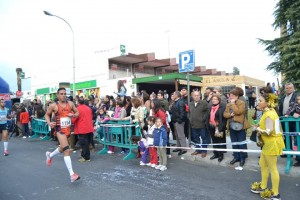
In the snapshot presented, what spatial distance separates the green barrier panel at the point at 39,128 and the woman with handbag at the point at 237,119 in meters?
10.1

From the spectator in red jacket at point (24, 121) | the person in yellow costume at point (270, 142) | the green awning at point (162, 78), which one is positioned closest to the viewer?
the person in yellow costume at point (270, 142)

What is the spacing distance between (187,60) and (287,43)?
5.64m

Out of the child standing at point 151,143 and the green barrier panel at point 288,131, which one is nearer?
the green barrier panel at point 288,131

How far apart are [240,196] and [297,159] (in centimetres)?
234

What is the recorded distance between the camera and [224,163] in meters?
6.86

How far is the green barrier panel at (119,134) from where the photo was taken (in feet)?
26.7

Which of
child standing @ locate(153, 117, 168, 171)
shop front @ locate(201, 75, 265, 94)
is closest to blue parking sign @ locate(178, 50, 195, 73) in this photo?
Answer: child standing @ locate(153, 117, 168, 171)

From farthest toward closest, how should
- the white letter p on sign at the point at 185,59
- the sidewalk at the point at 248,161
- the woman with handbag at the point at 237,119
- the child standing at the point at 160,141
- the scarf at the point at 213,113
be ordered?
1. the white letter p on sign at the point at 185,59
2. the scarf at the point at 213,113
3. the child standing at the point at 160,141
4. the woman with handbag at the point at 237,119
5. the sidewalk at the point at 248,161

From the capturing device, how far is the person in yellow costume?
444 centimetres

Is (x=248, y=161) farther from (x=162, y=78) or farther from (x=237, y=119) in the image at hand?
(x=162, y=78)

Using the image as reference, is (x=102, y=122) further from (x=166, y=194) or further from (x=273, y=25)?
(x=273, y=25)

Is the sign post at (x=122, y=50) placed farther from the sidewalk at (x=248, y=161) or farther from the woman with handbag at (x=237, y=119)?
the woman with handbag at (x=237, y=119)

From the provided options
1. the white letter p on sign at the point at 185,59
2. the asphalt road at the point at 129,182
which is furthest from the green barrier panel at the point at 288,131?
the white letter p on sign at the point at 185,59

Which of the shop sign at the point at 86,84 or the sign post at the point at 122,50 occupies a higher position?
the sign post at the point at 122,50
